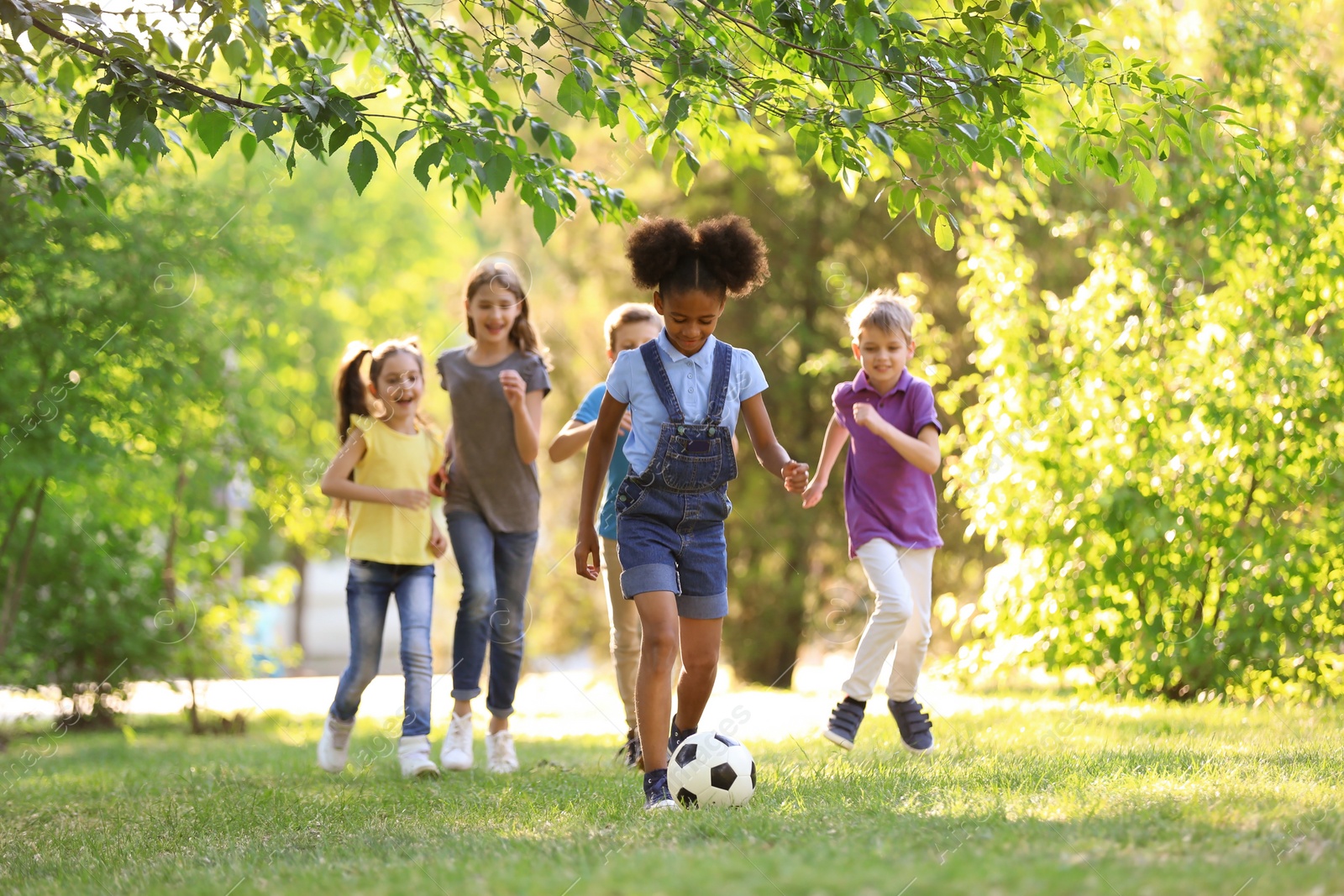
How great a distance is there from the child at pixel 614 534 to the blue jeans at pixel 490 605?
0.41 metres

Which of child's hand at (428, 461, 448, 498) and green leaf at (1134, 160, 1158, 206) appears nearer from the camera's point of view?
green leaf at (1134, 160, 1158, 206)

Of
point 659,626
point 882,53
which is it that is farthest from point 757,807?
point 882,53

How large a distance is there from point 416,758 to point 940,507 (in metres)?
7.00

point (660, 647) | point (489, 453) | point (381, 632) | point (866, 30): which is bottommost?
point (381, 632)

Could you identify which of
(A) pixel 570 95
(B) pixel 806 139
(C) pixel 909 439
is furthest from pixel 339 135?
(C) pixel 909 439

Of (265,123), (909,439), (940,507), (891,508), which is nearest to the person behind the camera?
(265,123)

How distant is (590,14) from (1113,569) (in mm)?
4511

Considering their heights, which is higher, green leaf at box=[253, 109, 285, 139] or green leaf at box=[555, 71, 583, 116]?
green leaf at box=[555, 71, 583, 116]

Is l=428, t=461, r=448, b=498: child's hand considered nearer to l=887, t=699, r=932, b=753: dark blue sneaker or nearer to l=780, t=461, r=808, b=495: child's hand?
l=780, t=461, r=808, b=495: child's hand

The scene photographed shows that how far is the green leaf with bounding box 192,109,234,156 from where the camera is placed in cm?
431

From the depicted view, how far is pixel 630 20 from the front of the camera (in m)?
4.04

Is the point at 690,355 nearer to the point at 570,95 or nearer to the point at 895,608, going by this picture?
the point at 570,95

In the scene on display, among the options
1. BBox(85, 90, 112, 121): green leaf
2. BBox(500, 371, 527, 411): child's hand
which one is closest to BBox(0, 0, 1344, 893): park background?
BBox(85, 90, 112, 121): green leaf

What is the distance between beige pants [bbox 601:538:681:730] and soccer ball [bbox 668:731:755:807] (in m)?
1.48
